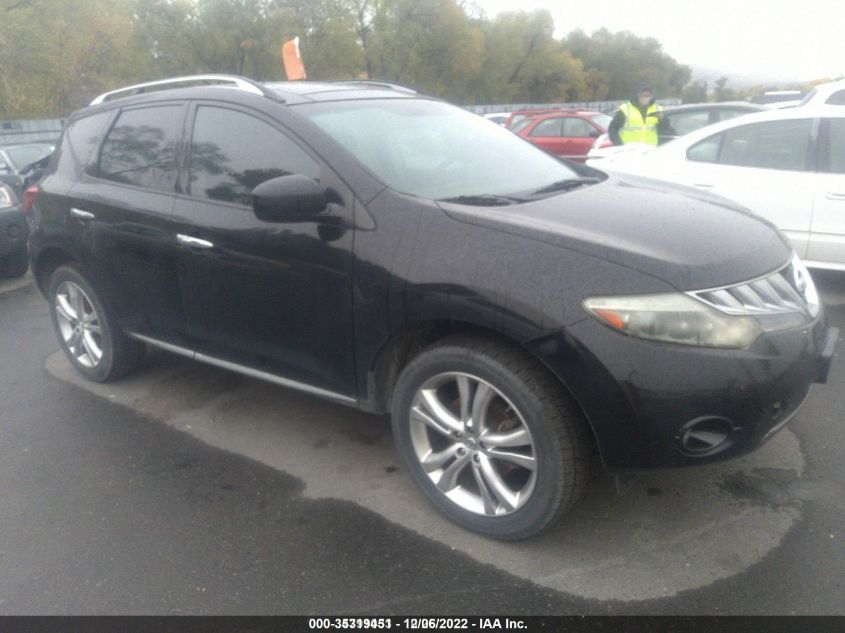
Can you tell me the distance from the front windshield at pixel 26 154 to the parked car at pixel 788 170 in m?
10.5

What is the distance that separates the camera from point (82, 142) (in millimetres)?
4648

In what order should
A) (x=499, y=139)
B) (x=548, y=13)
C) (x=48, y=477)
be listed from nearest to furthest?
(x=48, y=477)
(x=499, y=139)
(x=548, y=13)

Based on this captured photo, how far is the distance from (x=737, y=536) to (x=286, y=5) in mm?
47776

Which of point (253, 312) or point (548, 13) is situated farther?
point (548, 13)

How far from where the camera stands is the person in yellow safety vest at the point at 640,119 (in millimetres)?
9750

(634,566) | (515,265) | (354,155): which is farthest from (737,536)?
(354,155)

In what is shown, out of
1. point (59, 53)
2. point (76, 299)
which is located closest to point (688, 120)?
point (76, 299)

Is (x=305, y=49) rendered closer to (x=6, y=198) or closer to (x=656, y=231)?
(x=6, y=198)

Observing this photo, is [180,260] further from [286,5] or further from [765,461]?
[286,5]

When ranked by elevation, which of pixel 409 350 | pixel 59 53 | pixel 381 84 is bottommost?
pixel 409 350

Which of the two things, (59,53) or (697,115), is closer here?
(697,115)

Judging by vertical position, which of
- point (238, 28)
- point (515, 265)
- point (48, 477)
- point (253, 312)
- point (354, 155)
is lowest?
point (48, 477)

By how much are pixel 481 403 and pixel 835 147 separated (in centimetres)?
433

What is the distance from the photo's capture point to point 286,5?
45531mm
